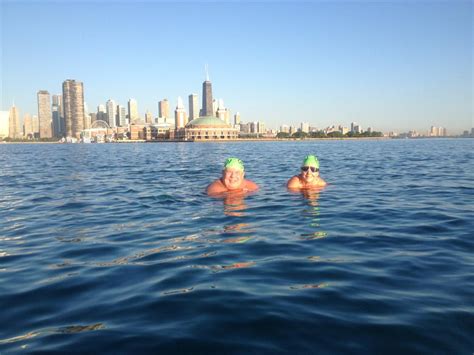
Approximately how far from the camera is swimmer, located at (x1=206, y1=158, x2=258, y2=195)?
11.0 m

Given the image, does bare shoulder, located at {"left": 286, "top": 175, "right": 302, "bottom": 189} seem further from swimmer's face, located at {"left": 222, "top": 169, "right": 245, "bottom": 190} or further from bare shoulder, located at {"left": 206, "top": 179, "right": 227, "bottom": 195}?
bare shoulder, located at {"left": 206, "top": 179, "right": 227, "bottom": 195}

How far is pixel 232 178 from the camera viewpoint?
11242mm

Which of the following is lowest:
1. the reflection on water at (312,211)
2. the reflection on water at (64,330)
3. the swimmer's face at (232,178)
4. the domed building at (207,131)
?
the reflection on water at (64,330)

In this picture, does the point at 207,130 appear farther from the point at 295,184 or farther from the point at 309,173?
the point at 309,173

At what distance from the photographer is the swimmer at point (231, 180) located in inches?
435

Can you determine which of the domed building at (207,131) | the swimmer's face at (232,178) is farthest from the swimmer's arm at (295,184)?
the domed building at (207,131)

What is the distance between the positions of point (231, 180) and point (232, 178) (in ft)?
0.25

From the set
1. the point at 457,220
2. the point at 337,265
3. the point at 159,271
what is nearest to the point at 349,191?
the point at 457,220

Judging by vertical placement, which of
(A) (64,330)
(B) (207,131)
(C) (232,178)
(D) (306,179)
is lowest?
(A) (64,330)

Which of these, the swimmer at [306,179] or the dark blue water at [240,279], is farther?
the swimmer at [306,179]

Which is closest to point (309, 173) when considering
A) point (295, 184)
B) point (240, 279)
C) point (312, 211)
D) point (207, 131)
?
point (295, 184)

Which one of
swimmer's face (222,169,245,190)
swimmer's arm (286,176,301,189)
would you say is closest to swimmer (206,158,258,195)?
swimmer's face (222,169,245,190)

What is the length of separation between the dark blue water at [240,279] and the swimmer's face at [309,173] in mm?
2617

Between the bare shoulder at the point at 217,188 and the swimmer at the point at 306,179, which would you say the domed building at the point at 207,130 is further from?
the bare shoulder at the point at 217,188
